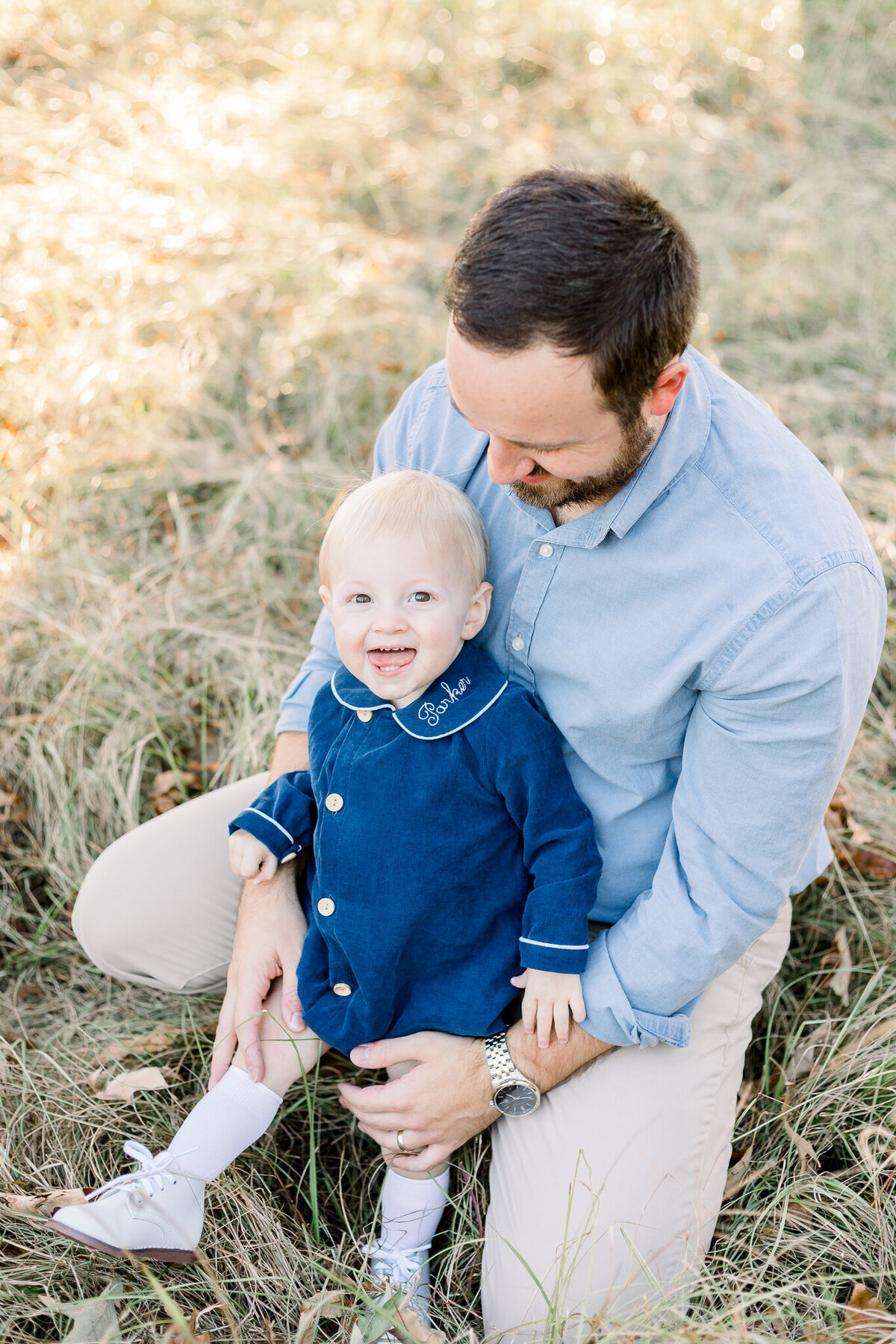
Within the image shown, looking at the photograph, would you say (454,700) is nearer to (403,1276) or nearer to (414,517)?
(414,517)

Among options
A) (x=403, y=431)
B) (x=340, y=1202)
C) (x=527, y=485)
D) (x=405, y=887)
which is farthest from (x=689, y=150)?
(x=340, y=1202)

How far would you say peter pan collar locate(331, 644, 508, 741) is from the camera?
6.89ft

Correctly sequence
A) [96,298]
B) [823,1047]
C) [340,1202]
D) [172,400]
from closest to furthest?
1. [340,1202]
2. [823,1047]
3. [172,400]
4. [96,298]

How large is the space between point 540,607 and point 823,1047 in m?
1.28

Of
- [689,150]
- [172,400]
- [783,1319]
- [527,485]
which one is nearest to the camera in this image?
[783,1319]

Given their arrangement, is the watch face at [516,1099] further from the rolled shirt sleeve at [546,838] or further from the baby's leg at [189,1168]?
the baby's leg at [189,1168]

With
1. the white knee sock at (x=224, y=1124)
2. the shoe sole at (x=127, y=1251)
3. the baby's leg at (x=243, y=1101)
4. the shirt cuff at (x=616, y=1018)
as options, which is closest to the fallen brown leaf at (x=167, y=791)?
the baby's leg at (x=243, y=1101)

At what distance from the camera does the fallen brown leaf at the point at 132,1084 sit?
2.41 metres

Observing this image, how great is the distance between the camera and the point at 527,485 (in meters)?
1.98

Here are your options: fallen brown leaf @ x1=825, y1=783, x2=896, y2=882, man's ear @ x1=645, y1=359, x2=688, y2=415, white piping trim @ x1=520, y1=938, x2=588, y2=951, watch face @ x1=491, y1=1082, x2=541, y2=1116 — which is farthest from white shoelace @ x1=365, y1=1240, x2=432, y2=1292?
man's ear @ x1=645, y1=359, x2=688, y2=415

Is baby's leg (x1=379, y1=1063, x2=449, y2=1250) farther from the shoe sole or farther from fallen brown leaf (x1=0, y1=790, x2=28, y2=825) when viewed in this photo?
fallen brown leaf (x1=0, y1=790, x2=28, y2=825)

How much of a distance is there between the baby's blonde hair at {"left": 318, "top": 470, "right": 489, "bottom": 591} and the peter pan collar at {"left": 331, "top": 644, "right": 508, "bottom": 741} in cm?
16

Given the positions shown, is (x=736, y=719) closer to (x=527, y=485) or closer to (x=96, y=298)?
(x=527, y=485)

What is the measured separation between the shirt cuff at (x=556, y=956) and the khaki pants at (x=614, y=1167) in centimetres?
27
